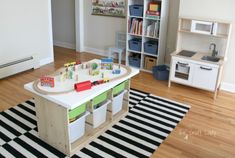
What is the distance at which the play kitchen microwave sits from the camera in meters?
3.63

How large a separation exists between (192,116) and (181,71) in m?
0.87

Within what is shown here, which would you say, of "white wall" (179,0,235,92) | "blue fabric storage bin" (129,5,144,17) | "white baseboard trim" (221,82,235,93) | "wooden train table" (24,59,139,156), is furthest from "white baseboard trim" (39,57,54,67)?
"white baseboard trim" (221,82,235,93)

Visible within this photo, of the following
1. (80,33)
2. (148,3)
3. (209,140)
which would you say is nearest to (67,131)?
(209,140)

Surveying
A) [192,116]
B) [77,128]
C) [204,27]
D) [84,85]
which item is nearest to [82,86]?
[84,85]

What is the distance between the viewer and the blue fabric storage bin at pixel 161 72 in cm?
425

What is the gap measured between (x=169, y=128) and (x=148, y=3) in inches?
90.2

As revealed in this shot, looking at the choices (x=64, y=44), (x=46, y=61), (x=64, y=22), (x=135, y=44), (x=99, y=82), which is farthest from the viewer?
(x=64, y=44)

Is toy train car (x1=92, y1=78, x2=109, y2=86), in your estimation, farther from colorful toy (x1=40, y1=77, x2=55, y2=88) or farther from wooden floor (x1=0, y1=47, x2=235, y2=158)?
wooden floor (x1=0, y1=47, x2=235, y2=158)

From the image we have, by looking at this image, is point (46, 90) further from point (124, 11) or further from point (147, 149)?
point (124, 11)

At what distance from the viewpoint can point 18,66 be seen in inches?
168

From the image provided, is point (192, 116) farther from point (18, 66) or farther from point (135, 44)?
point (18, 66)

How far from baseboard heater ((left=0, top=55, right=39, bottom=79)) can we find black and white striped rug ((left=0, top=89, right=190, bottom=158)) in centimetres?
95

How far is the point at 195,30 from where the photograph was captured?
3.79 metres

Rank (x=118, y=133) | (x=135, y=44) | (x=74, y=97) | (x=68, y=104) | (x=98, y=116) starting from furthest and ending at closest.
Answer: (x=135, y=44) < (x=118, y=133) < (x=98, y=116) < (x=74, y=97) < (x=68, y=104)
